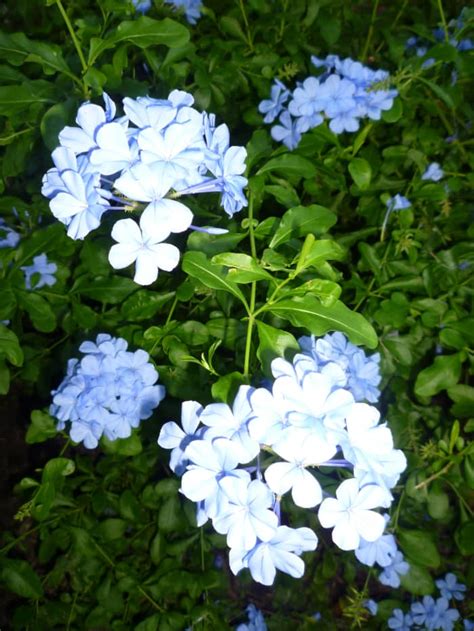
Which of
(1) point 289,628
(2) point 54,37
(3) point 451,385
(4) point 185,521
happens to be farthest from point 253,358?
(2) point 54,37

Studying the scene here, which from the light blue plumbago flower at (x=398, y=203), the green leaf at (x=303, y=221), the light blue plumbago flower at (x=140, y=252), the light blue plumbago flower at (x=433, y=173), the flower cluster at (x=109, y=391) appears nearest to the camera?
the light blue plumbago flower at (x=140, y=252)

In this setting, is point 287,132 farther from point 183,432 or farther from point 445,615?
point 445,615

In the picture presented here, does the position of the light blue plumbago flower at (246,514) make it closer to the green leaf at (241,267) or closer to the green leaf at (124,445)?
the green leaf at (241,267)

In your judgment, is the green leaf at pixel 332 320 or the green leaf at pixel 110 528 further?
the green leaf at pixel 110 528

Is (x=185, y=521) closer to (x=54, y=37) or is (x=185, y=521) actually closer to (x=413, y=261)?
(x=413, y=261)

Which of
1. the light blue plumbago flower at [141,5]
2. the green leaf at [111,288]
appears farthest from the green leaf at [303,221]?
the light blue plumbago flower at [141,5]

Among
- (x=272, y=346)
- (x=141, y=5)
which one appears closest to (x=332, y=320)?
(x=272, y=346)
